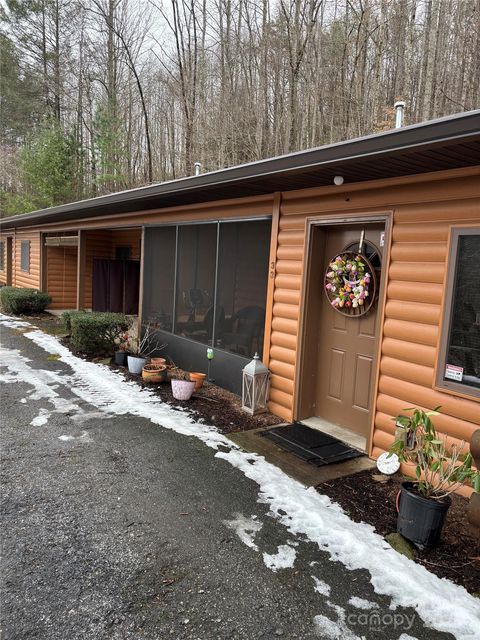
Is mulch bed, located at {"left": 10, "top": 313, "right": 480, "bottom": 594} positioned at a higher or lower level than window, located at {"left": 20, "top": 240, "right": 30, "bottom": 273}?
lower

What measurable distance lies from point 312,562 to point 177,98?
573 inches

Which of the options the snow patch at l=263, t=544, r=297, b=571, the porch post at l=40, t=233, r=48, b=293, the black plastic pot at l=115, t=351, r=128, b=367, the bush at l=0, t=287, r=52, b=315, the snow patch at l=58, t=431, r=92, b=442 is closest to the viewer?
the snow patch at l=263, t=544, r=297, b=571

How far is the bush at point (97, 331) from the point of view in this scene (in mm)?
7035

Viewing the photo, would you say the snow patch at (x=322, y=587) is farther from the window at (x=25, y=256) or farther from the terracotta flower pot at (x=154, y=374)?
the window at (x=25, y=256)


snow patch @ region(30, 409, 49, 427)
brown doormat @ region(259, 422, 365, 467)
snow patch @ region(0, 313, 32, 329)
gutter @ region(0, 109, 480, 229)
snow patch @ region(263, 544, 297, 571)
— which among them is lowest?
snow patch @ region(30, 409, 49, 427)

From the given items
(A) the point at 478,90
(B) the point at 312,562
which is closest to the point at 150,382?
(B) the point at 312,562

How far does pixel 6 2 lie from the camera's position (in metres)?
16.7

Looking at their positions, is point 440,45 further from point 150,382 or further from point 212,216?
point 150,382

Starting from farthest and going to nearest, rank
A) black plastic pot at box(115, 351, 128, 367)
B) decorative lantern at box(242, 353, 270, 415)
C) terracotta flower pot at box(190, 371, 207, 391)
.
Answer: black plastic pot at box(115, 351, 128, 367)
terracotta flower pot at box(190, 371, 207, 391)
decorative lantern at box(242, 353, 270, 415)

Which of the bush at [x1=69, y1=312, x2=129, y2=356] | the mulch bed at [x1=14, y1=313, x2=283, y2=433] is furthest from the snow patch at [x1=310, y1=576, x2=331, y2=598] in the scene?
the bush at [x1=69, y1=312, x2=129, y2=356]

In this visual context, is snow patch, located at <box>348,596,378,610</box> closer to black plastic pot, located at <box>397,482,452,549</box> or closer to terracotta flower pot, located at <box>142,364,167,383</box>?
black plastic pot, located at <box>397,482,452,549</box>

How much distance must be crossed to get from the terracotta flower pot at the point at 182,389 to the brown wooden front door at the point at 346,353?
1.41m

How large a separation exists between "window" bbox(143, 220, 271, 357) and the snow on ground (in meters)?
1.25

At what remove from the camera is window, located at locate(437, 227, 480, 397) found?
2.95 meters
